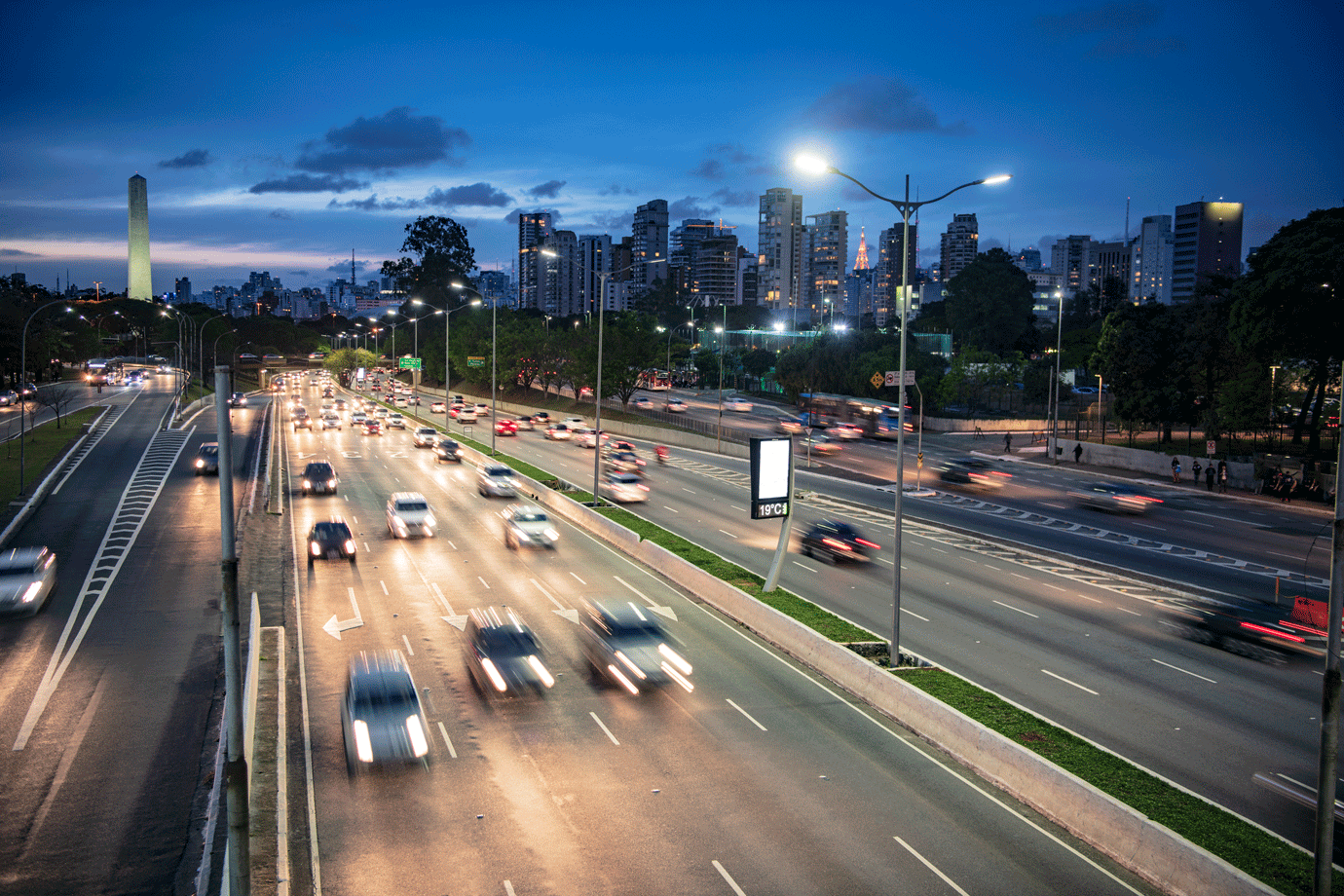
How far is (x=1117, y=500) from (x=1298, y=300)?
18341 mm

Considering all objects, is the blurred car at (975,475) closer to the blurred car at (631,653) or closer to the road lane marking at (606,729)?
the blurred car at (631,653)

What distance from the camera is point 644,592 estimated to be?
2681 cm

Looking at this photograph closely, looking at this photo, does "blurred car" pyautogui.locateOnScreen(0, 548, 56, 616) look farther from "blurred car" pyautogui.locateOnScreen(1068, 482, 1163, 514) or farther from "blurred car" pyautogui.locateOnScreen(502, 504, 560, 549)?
"blurred car" pyautogui.locateOnScreen(1068, 482, 1163, 514)

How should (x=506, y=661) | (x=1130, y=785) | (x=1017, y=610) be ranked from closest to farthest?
(x=1130, y=785), (x=506, y=661), (x=1017, y=610)

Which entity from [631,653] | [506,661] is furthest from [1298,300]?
[506,661]

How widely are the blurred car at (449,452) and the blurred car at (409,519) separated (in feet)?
77.4

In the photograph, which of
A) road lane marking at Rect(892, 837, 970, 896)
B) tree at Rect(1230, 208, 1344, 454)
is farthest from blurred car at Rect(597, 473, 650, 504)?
tree at Rect(1230, 208, 1344, 454)

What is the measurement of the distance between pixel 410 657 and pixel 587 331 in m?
77.3

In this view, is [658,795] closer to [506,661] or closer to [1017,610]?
[506,661]

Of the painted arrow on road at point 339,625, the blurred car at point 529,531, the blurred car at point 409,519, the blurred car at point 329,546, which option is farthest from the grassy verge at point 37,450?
the painted arrow on road at point 339,625

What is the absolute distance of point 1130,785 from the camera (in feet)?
45.1

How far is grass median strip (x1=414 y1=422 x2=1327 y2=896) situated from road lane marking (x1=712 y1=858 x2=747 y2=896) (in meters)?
6.15

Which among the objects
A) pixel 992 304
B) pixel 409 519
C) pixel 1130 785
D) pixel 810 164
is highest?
pixel 992 304

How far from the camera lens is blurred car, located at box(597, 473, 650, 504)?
4262 cm
